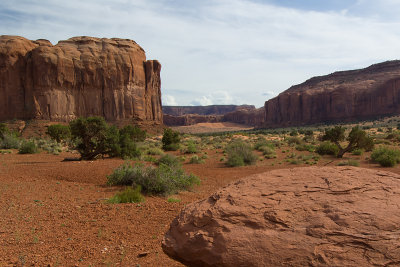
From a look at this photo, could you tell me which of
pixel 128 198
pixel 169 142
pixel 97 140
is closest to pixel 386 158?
pixel 128 198

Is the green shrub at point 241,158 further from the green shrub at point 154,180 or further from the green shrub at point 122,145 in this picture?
the green shrub at point 154,180

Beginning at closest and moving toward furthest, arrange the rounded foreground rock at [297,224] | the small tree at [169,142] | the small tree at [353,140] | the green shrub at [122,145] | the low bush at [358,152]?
the rounded foreground rock at [297,224] < the green shrub at [122,145] < the small tree at [353,140] < the low bush at [358,152] < the small tree at [169,142]

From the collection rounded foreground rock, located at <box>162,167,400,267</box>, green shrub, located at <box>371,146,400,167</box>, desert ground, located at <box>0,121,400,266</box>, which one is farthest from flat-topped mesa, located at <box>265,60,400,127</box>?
rounded foreground rock, located at <box>162,167,400,267</box>

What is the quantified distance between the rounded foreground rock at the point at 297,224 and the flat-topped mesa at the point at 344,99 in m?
84.4

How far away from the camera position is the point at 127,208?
7074mm

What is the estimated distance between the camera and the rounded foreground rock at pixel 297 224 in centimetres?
270

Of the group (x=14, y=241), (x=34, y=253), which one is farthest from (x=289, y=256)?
(x=14, y=241)

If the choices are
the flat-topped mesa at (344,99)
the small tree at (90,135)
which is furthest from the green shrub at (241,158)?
the flat-topped mesa at (344,99)

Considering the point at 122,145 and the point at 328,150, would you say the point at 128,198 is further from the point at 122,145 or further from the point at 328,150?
the point at 328,150

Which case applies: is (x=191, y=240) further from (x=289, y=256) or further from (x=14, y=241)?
(x=14, y=241)

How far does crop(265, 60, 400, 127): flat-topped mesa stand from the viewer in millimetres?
76500

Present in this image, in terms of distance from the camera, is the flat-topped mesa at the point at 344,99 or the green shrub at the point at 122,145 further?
the flat-topped mesa at the point at 344,99

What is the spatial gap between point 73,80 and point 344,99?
234ft

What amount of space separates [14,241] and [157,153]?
731 inches
